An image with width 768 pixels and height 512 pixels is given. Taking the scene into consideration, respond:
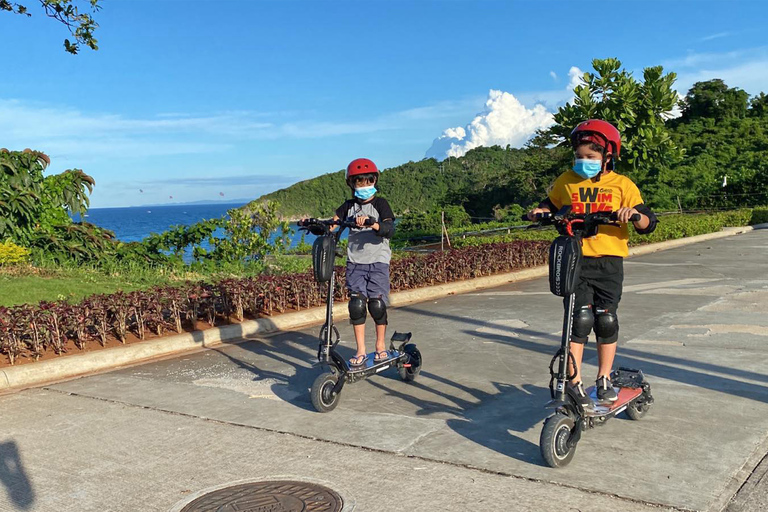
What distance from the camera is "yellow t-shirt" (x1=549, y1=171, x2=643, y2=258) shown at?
13.8 feet

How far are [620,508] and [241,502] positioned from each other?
1.82 meters

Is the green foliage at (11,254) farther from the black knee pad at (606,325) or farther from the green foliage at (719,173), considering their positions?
the green foliage at (719,173)

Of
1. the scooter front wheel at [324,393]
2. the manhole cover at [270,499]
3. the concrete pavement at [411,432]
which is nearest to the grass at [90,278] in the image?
the concrete pavement at [411,432]

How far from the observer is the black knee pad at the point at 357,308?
214 inches

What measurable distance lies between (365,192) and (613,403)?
2.40m

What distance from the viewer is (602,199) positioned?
165 inches

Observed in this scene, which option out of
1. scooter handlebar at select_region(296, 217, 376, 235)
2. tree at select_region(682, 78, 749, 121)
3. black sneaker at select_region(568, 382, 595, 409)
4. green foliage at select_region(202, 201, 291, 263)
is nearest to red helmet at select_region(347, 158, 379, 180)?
scooter handlebar at select_region(296, 217, 376, 235)

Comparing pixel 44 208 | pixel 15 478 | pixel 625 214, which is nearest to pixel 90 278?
pixel 44 208

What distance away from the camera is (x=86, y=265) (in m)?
12.5

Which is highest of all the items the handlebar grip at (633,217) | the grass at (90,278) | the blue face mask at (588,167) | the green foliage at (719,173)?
the green foliage at (719,173)

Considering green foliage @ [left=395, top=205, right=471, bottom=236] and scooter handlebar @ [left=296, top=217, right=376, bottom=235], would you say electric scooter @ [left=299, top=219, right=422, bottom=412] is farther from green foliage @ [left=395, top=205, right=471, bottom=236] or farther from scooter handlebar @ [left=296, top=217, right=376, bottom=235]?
green foliage @ [left=395, top=205, right=471, bottom=236]

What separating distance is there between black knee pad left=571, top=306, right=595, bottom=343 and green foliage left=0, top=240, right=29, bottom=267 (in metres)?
10.2

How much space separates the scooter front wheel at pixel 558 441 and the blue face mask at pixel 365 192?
2.38 m

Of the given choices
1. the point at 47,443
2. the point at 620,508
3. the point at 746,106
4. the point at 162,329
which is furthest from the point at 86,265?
the point at 746,106
